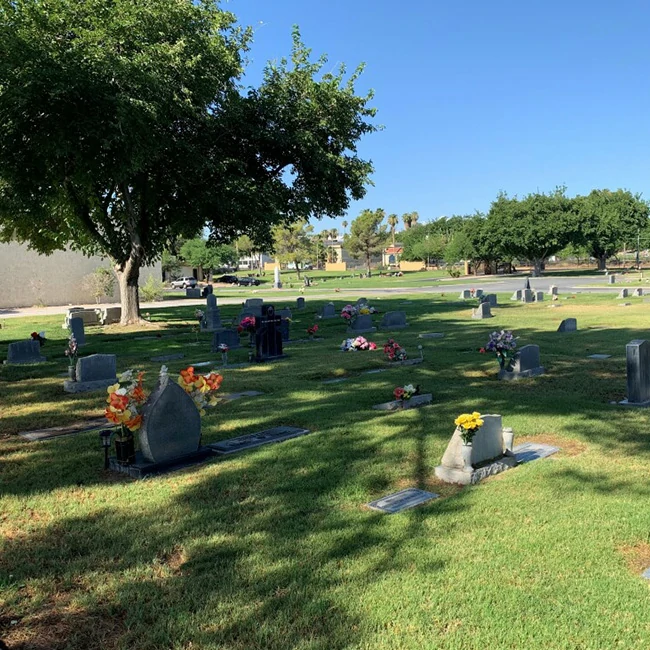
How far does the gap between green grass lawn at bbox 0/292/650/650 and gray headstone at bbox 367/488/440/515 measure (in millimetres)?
164

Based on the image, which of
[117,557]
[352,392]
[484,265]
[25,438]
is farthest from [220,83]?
[484,265]

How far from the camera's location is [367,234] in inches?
4016

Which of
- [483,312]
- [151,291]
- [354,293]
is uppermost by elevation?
[151,291]

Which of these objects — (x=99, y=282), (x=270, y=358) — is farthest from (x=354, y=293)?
(x=270, y=358)

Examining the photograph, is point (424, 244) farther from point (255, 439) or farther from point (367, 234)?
point (255, 439)

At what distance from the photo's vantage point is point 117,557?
4457 mm

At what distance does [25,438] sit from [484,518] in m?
6.14

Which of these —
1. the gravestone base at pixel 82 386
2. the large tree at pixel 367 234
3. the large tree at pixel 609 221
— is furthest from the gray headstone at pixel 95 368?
the large tree at pixel 367 234

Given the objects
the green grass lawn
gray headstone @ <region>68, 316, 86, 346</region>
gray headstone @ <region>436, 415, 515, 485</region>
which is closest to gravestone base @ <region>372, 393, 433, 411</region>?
the green grass lawn

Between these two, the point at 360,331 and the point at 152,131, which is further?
the point at 360,331

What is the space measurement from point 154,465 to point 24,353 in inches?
424

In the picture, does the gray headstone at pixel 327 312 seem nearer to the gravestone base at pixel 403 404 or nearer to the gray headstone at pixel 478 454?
the gravestone base at pixel 403 404

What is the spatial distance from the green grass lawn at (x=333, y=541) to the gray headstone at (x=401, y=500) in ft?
0.54

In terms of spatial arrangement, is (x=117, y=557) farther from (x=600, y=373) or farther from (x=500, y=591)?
(x=600, y=373)
